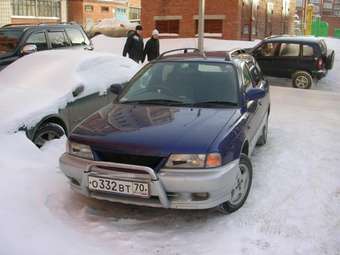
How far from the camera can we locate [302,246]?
404 centimetres

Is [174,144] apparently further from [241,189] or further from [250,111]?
[250,111]

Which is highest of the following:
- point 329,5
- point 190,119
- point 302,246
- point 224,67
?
point 329,5

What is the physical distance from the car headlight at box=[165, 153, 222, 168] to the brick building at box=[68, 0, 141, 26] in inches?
1494

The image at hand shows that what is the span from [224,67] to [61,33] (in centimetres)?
700

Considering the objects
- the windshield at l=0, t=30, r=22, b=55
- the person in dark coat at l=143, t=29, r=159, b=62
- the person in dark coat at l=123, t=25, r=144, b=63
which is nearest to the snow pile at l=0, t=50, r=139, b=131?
the windshield at l=0, t=30, r=22, b=55

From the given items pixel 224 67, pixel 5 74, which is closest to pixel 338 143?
pixel 224 67

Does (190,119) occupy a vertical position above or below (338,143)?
above

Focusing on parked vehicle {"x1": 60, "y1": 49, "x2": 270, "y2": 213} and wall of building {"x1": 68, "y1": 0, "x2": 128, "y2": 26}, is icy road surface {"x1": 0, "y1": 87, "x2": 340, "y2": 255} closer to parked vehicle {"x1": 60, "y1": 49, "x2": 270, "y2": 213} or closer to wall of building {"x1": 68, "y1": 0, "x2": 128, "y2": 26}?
parked vehicle {"x1": 60, "y1": 49, "x2": 270, "y2": 213}

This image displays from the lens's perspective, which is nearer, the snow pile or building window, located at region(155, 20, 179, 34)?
the snow pile

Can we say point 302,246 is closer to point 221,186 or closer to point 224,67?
point 221,186

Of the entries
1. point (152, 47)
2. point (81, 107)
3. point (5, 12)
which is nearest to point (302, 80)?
point (152, 47)

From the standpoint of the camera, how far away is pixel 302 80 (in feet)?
48.6

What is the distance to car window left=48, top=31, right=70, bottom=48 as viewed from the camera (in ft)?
37.6

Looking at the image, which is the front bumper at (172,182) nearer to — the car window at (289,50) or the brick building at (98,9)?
the car window at (289,50)
